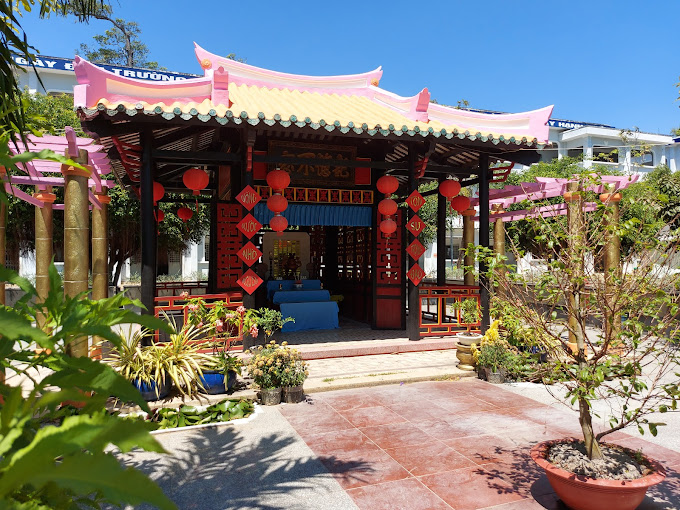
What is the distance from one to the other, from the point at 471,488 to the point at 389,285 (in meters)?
5.79

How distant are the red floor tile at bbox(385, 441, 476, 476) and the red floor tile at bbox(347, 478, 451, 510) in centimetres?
25

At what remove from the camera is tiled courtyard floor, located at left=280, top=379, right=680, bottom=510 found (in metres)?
3.44

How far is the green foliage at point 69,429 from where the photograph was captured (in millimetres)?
770

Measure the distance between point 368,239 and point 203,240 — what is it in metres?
15.4

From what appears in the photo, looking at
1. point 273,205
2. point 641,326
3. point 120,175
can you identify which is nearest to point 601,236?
point 641,326

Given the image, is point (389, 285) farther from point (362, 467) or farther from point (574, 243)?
point (574, 243)

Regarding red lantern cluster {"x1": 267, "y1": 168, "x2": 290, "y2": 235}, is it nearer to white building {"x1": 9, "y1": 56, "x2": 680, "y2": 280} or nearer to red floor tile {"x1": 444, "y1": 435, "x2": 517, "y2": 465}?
red floor tile {"x1": 444, "y1": 435, "x2": 517, "y2": 465}

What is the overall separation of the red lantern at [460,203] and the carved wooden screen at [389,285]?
3.77ft

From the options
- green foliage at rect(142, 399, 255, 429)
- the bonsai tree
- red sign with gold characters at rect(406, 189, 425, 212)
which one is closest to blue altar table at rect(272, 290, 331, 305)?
red sign with gold characters at rect(406, 189, 425, 212)

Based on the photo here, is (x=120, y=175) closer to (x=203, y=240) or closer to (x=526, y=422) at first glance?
(x=526, y=422)

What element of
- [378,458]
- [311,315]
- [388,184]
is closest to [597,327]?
[378,458]

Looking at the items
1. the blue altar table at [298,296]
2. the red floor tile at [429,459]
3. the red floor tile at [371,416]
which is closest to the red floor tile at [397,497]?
the red floor tile at [429,459]

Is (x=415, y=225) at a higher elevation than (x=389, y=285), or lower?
higher

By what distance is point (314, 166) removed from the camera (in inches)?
356
